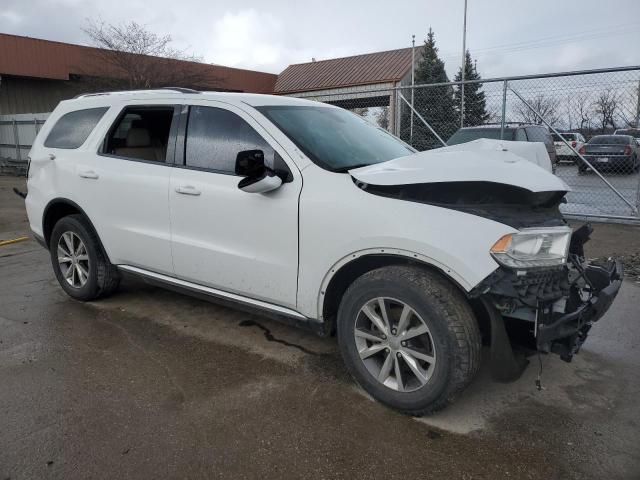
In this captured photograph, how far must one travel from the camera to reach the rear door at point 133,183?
3.95 meters

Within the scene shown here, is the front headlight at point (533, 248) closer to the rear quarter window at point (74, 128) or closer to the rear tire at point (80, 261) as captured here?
the rear tire at point (80, 261)

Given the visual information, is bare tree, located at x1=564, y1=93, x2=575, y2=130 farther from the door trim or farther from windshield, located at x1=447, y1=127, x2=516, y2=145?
the door trim

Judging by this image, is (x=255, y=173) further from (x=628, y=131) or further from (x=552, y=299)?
(x=628, y=131)

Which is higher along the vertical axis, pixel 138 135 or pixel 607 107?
pixel 607 107

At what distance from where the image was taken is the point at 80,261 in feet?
15.6

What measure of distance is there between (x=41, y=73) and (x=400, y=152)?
2251cm

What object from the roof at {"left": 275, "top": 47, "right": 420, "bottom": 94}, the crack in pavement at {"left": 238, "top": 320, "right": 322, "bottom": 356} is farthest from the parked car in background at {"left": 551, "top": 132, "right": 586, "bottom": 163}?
the roof at {"left": 275, "top": 47, "right": 420, "bottom": 94}

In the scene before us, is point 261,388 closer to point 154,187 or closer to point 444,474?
point 444,474

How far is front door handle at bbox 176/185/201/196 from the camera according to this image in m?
3.65

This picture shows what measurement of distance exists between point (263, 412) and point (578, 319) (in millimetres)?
1837

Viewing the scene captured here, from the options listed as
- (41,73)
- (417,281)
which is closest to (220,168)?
(417,281)

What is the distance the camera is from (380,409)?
300 cm

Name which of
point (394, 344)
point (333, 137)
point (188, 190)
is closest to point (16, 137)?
point (188, 190)

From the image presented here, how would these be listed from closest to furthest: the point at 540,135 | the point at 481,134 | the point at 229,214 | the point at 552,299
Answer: the point at 552,299, the point at 229,214, the point at 540,135, the point at 481,134
